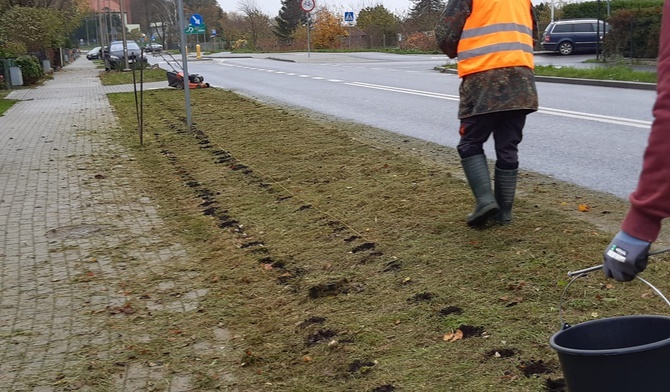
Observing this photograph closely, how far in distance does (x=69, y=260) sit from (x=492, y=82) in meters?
3.19

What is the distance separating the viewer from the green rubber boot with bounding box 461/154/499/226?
515cm

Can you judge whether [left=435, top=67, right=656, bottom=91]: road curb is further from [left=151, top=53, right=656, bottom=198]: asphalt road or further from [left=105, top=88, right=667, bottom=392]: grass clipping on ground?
[left=105, top=88, right=667, bottom=392]: grass clipping on ground

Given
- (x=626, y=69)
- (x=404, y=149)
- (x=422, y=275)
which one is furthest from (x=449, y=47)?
(x=626, y=69)

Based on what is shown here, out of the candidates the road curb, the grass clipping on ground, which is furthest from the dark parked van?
the grass clipping on ground

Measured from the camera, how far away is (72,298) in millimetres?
4926

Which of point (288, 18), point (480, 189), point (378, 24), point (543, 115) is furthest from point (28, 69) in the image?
point (288, 18)

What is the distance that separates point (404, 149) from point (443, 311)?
5647mm

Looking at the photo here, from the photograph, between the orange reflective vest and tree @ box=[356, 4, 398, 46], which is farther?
tree @ box=[356, 4, 398, 46]

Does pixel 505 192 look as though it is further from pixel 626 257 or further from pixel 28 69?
pixel 28 69

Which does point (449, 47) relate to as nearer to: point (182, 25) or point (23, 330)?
point (23, 330)

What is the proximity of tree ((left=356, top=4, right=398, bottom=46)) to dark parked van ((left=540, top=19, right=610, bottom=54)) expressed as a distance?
1115 inches

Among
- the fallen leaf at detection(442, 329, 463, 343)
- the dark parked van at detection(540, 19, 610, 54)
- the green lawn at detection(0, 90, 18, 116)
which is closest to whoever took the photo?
the fallen leaf at detection(442, 329, 463, 343)

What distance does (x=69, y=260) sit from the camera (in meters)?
5.79

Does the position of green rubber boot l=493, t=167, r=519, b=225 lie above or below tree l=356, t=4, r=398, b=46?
below
